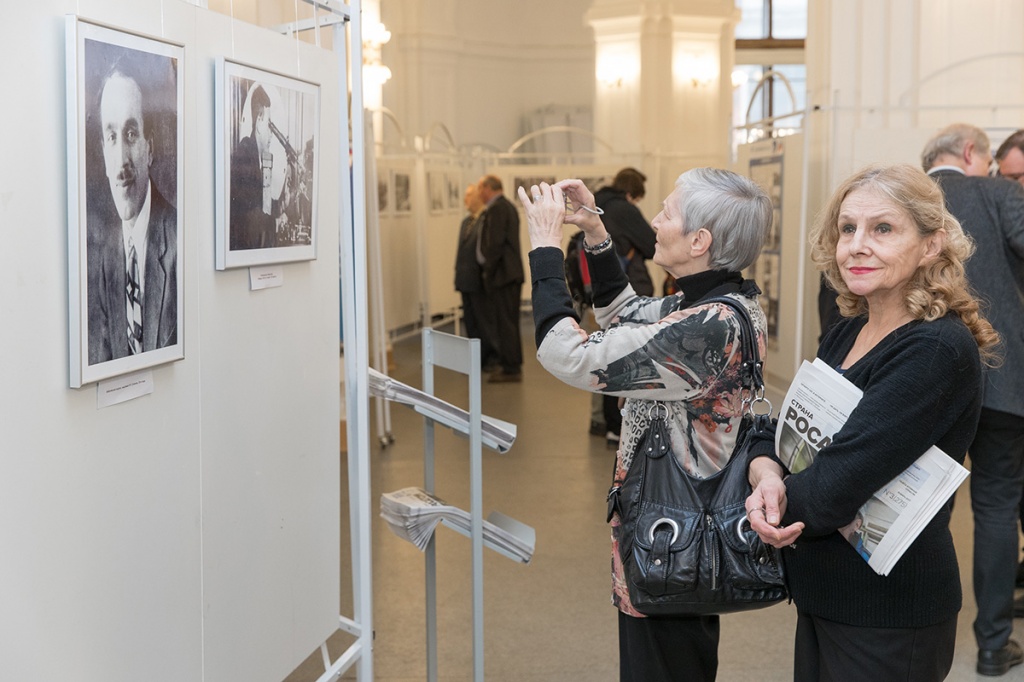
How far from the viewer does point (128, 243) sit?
76.6 inches

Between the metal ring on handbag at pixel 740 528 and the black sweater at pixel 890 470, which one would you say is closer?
the black sweater at pixel 890 470

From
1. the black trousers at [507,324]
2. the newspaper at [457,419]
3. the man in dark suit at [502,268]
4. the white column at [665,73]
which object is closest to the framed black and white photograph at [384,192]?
the man in dark suit at [502,268]

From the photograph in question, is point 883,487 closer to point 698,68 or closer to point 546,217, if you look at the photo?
point 546,217

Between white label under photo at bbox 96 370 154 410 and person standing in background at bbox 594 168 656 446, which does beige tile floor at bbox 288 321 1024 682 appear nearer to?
person standing in background at bbox 594 168 656 446

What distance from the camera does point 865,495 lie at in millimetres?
1796

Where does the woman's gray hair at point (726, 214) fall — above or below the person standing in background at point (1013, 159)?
below

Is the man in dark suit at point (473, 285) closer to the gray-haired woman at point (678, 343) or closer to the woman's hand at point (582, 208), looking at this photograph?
the woman's hand at point (582, 208)

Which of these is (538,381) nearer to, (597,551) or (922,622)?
→ (597,551)

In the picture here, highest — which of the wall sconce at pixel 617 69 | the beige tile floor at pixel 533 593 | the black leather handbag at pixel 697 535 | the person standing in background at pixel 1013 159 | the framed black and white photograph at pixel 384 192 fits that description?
the wall sconce at pixel 617 69

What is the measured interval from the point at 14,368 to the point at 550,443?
5.41m

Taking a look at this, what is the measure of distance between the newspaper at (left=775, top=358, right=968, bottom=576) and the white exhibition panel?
47.6 inches

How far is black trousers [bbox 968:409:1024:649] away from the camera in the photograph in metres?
3.47

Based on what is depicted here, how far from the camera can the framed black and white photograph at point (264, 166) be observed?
229cm

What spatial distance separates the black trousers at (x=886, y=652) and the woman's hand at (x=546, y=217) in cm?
87
